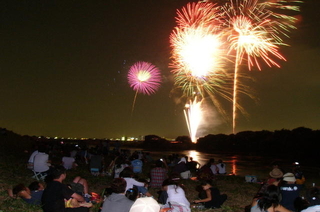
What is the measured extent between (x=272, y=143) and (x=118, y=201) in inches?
2939

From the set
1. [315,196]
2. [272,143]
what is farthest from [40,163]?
[272,143]

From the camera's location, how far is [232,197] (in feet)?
35.7

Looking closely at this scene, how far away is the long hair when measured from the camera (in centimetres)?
531

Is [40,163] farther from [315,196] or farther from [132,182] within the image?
[315,196]

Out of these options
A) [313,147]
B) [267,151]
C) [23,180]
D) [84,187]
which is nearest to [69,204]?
[84,187]

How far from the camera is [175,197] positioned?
7102 mm

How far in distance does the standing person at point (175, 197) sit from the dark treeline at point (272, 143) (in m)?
53.6

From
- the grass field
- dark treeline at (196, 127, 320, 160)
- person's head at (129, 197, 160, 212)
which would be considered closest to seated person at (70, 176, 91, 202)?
the grass field

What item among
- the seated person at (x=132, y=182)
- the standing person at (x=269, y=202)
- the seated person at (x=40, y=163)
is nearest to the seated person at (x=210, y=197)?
the seated person at (x=132, y=182)

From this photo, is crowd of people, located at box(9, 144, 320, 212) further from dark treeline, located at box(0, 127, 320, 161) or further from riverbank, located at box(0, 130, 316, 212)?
dark treeline, located at box(0, 127, 320, 161)

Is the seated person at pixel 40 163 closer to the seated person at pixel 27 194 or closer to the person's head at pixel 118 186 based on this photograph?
the seated person at pixel 27 194

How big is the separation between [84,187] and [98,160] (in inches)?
242

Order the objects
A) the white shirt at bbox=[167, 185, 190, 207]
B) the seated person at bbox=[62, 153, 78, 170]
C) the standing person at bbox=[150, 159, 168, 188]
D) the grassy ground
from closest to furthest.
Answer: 1. the white shirt at bbox=[167, 185, 190, 207]
2. the grassy ground
3. the standing person at bbox=[150, 159, 168, 188]
4. the seated person at bbox=[62, 153, 78, 170]

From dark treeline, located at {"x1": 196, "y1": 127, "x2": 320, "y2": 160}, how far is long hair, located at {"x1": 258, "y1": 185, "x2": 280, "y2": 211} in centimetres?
5446
